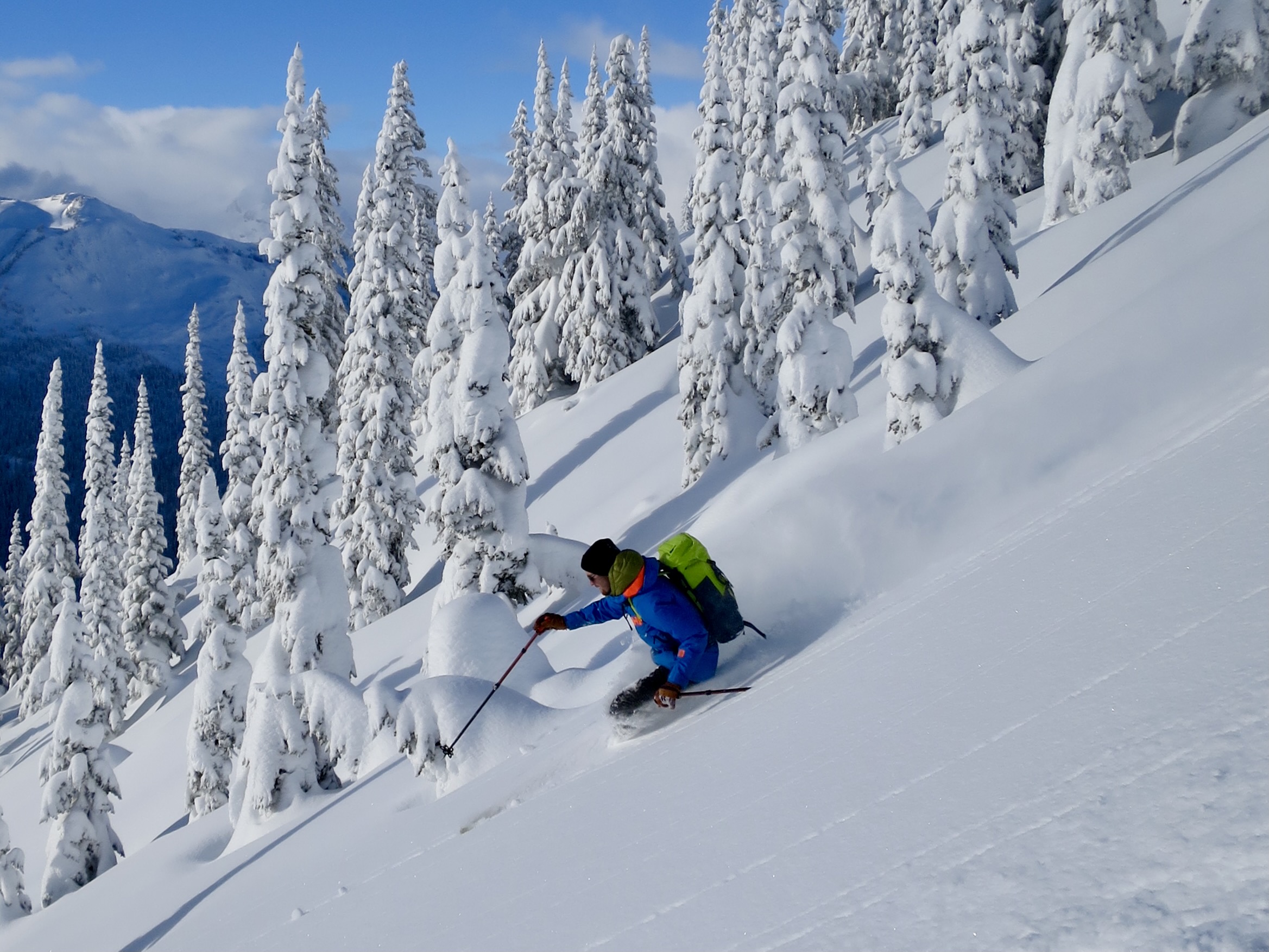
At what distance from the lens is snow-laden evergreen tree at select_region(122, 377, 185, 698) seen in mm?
42438

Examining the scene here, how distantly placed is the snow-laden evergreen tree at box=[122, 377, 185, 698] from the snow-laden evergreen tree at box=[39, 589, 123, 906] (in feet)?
70.8

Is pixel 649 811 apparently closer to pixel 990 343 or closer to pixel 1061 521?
pixel 1061 521

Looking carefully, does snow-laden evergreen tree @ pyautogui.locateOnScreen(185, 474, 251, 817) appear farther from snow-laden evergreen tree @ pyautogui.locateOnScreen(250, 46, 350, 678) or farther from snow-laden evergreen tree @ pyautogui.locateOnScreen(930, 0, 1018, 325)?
snow-laden evergreen tree @ pyautogui.locateOnScreen(930, 0, 1018, 325)

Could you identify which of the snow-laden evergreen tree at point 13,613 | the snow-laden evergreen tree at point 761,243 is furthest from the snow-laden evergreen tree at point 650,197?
the snow-laden evergreen tree at point 13,613

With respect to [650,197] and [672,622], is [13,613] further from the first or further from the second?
[672,622]

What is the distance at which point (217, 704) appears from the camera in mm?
22922

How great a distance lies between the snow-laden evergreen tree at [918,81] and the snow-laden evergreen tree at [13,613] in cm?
5847

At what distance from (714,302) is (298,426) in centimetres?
1248

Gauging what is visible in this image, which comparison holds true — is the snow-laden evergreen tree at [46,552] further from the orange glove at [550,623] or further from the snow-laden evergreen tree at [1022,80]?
the orange glove at [550,623]

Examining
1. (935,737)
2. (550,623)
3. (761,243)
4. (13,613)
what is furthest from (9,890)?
(13,613)

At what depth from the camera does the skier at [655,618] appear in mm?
5703

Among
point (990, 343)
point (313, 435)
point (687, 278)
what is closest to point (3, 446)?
point (687, 278)

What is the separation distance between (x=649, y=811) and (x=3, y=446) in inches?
7206

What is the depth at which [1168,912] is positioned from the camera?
1636 mm
